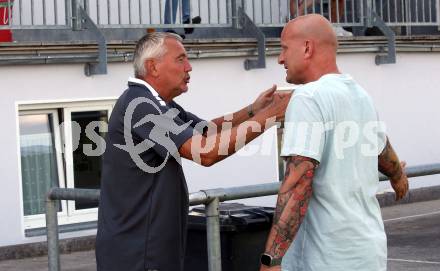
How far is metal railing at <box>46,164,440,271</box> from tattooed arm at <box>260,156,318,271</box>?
3.04 feet

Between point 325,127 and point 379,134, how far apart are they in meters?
0.45

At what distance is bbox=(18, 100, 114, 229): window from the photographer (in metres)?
12.4

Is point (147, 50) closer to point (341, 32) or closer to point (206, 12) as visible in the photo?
point (206, 12)

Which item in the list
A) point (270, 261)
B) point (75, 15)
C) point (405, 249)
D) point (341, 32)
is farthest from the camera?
point (341, 32)

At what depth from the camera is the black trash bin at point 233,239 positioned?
5.29 m

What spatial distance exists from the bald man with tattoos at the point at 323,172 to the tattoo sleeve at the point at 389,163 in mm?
383

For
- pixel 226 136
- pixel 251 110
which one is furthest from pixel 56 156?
pixel 226 136

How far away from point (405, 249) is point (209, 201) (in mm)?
7312

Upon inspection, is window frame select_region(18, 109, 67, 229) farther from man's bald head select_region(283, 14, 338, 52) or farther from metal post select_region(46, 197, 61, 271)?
man's bald head select_region(283, 14, 338, 52)

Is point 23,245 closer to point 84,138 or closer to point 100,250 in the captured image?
point 84,138

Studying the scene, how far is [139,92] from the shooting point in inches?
185

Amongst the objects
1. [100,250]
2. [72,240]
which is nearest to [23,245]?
[72,240]

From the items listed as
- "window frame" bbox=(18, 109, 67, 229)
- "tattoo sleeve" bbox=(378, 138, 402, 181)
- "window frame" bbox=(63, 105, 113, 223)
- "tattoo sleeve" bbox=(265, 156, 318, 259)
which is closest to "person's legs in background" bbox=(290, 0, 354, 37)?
"window frame" bbox=(63, 105, 113, 223)

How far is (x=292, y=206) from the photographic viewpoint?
13.3 ft
